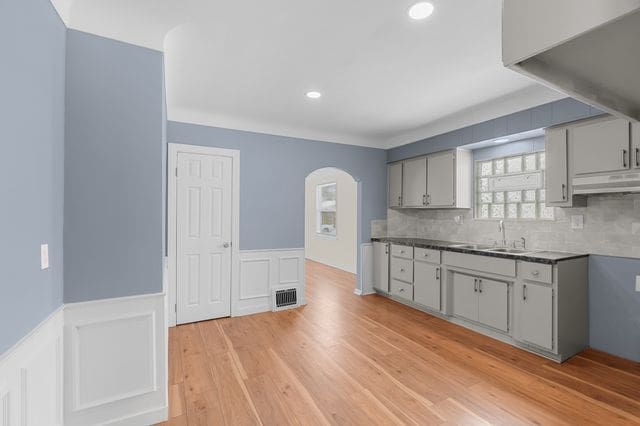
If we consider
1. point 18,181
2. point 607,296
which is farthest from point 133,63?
point 607,296

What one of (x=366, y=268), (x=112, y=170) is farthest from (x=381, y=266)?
(x=112, y=170)

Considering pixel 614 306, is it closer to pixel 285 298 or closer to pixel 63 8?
pixel 285 298

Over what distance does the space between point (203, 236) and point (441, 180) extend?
127 inches

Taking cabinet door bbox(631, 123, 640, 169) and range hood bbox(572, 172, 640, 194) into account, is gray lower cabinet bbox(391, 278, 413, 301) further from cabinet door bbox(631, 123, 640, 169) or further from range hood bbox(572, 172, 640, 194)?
cabinet door bbox(631, 123, 640, 169)

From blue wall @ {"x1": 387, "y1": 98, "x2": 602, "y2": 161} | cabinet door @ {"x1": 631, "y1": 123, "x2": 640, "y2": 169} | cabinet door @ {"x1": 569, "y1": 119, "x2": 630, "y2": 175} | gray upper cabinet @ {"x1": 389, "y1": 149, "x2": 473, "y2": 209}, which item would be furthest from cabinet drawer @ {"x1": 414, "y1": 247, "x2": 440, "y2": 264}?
cabinet door @ {"x1": 631, "y1": 123, "x2": 640, "y2": 169}

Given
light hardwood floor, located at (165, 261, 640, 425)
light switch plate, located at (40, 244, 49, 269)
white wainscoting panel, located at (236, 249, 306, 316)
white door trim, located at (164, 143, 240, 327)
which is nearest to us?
light switch plate, located at (40, 244, 49, 269)

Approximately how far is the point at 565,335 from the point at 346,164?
3.31 m

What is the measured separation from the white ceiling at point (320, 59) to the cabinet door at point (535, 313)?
185 centimetres

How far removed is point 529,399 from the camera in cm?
219

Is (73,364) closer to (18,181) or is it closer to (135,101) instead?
(18,181)

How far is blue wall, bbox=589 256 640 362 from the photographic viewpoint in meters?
2.75

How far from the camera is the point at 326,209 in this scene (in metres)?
7.77

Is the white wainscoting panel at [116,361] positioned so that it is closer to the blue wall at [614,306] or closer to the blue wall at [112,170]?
the blue wall at [112,170]

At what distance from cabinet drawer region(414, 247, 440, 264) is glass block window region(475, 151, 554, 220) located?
914 mm
